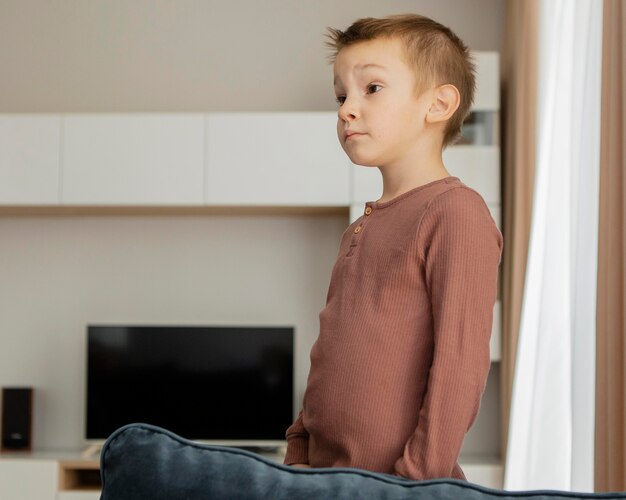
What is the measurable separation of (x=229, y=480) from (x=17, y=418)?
3.66 meters

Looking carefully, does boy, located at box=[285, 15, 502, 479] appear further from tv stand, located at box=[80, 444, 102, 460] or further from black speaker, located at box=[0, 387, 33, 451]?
black speaker, located at box=[0, 387, 33, 451]

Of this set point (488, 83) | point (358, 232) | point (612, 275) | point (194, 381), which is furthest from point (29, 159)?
point (358, 232)

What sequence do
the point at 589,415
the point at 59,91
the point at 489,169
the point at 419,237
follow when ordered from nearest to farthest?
the point at 419,237
the point at 589,415
the point at 489,169
the point at 59,91

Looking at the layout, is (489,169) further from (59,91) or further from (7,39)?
(7,39)

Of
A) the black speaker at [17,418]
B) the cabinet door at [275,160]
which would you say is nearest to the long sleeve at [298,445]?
the cabinet door at [275,160]

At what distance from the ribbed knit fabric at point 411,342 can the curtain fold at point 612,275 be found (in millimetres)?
933

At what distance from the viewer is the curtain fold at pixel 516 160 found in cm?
340

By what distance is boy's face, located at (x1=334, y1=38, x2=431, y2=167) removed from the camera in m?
1.09

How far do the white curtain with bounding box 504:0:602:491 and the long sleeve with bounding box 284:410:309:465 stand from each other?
56.8 inches

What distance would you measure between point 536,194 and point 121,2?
236 centimetres

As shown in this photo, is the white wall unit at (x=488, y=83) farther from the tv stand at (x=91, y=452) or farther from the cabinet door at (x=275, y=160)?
the tv stand at (x=91, y=452)

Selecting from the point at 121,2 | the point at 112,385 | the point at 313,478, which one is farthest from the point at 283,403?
the point at 313,478

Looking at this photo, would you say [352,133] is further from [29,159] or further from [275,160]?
[29,159]

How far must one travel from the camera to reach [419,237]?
3.36 feet
